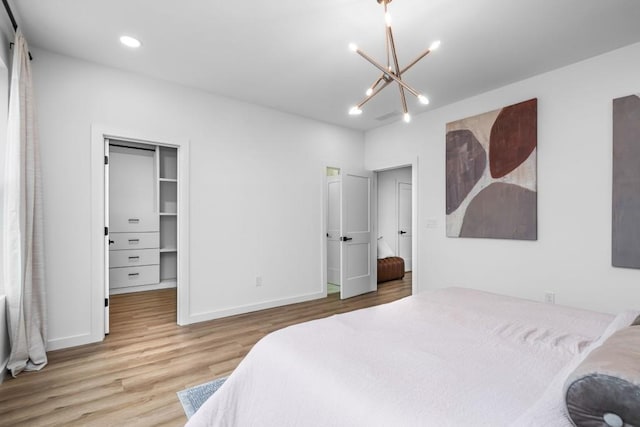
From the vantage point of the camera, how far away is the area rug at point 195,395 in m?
1.94

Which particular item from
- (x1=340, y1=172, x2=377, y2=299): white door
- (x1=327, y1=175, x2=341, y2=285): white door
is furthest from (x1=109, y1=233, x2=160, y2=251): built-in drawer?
(x1=340, y1=172, x2=377, y2=299): white door

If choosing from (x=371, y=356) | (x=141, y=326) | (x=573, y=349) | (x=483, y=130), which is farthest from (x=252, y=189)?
(x=573, y=349)

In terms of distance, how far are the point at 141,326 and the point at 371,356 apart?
3158mm

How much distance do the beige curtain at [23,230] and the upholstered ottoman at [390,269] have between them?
15.1ft

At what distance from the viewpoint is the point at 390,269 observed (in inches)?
229

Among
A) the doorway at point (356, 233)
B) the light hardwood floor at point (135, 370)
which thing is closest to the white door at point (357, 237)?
the doorway at point (356, 233)

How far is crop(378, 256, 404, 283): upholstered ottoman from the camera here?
5.68 meters

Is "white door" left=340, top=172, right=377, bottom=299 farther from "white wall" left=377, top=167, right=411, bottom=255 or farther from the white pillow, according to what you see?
"white wall" left=377, top=167, right=411, bottom=255

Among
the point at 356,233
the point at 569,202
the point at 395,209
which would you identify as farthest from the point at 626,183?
the point at 395,209

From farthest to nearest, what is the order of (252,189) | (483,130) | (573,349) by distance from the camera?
1. (252,189)
2. (483,130)
3. (573,349)

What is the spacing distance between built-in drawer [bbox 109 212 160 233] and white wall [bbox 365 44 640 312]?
467 centimetres

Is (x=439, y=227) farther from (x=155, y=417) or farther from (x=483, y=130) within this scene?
(x=155, y=417)

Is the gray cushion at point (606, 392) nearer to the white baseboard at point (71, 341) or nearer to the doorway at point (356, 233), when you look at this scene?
the white baseboard at point (71, 341)

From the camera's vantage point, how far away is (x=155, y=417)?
1.86 meters
